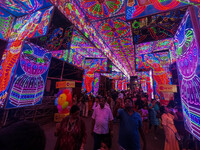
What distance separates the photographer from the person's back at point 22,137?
535 millimetres

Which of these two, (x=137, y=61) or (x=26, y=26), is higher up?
(x=26, y=26)

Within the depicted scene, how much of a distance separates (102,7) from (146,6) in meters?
2.65

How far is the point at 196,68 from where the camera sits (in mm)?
1663

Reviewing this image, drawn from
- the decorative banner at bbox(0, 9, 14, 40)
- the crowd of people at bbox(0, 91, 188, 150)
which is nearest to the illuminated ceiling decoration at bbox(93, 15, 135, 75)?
the decorative banner at bbox(0, 9, 14, 40)

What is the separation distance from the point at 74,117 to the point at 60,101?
116 inches

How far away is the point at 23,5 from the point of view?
339 cm

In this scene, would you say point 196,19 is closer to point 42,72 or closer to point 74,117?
point 74,117

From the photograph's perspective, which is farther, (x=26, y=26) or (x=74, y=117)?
(x=26, y=26)

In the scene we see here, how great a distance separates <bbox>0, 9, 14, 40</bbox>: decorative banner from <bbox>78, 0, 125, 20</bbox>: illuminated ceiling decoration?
3.35 metres

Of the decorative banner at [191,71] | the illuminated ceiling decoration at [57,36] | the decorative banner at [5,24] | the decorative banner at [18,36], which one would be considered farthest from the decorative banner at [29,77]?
the decorative banner at [191,71]

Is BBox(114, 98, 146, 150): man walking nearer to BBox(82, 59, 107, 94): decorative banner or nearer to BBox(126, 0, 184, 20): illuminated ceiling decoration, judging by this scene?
BBox(126, 0, 184, 20): illuminated ceiling decoration

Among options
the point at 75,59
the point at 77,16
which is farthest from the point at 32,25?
the point at 75,59

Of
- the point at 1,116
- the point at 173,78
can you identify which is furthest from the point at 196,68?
the point at 1,116

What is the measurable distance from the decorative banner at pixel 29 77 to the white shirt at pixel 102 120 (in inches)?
133
